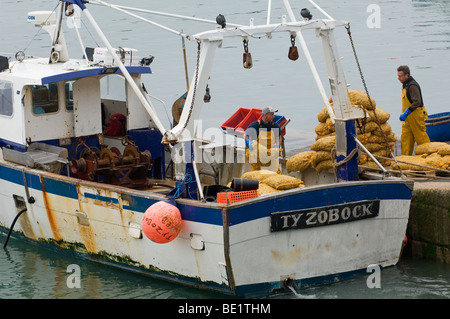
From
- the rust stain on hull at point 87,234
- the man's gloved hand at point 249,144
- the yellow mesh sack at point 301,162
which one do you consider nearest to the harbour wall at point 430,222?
the yellow mesh sack at point 301,162

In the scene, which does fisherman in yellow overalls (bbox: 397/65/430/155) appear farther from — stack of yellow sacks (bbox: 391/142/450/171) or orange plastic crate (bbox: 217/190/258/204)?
orange plastic crate (bbox: 217/190/258/204)

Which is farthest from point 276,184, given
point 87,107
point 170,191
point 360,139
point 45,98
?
point 45,98

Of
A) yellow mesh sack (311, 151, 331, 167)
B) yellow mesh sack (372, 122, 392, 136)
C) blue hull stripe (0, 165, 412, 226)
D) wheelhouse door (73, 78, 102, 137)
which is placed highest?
wheelhouse door (73, 78, 102, 137)

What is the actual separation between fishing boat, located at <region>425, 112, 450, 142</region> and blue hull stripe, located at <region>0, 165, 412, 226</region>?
4.02m

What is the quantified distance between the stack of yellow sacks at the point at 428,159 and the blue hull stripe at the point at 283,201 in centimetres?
129

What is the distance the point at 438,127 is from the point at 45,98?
6801mm

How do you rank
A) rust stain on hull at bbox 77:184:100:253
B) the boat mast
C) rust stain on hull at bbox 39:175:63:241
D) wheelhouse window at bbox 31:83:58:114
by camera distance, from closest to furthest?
1. the boat mast
2. rust stain on hull at bbox 77:184:100:253
3. rust stain on hull at bbox 39:175:63:241
4. wheelhouse window at bbox 31:83:58:114

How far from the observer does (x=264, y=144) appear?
11.9m

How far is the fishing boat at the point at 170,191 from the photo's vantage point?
9641 millimetres

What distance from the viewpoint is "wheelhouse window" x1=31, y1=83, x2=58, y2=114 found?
485 inches

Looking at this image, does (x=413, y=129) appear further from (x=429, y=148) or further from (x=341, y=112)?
(x=341, y=112)

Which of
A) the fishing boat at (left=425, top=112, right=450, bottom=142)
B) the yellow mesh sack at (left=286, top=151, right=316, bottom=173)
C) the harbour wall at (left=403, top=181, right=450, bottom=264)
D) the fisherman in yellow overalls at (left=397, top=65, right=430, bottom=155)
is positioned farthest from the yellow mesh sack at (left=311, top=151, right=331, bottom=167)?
the fishing boat at (left=425, top=112, right=450, bottom=142)

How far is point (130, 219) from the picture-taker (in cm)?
1045

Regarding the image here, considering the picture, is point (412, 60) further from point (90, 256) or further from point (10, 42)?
point (90, 256)
